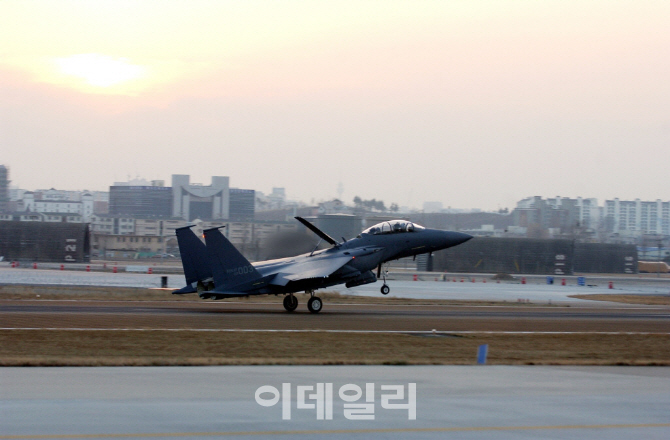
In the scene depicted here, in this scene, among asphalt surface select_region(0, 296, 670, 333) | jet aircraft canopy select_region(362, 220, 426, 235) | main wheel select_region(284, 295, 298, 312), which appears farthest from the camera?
jet aircraft canopy select_region(362, 220, 426, 235)

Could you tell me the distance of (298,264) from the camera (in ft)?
96.1

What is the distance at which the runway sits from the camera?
26.2 ft

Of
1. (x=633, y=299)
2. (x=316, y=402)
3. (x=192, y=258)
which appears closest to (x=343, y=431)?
(x=316, y=402)

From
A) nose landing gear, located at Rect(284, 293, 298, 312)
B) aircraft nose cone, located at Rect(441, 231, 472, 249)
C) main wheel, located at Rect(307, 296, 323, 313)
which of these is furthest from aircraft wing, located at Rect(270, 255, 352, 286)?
aircraft nose cone, located at Rect(441, 231, 472, 249)

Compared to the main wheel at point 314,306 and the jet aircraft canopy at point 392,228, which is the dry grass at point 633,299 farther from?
the main wheel at point 314,306

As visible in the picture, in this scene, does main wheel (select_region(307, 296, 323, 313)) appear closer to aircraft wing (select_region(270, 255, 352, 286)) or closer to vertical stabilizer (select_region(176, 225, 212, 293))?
aircraft wing (select_region(270, 255, 352, 286))

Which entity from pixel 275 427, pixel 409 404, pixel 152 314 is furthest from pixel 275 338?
pixel 275 427

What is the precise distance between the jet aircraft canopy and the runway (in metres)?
17.3

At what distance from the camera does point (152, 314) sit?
26.5 metres

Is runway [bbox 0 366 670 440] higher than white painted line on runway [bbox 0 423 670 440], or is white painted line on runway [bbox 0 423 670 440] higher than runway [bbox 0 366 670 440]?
white painted line on runway [bbox 0 423 670 440]

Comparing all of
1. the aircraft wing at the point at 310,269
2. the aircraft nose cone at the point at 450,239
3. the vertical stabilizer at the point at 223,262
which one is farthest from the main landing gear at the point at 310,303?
the aircraft nose cone at the point at 450,239

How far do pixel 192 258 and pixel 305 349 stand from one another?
11607 mm

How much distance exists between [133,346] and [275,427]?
10.4 meters

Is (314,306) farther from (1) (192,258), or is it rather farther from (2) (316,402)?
(2) (316,402)
